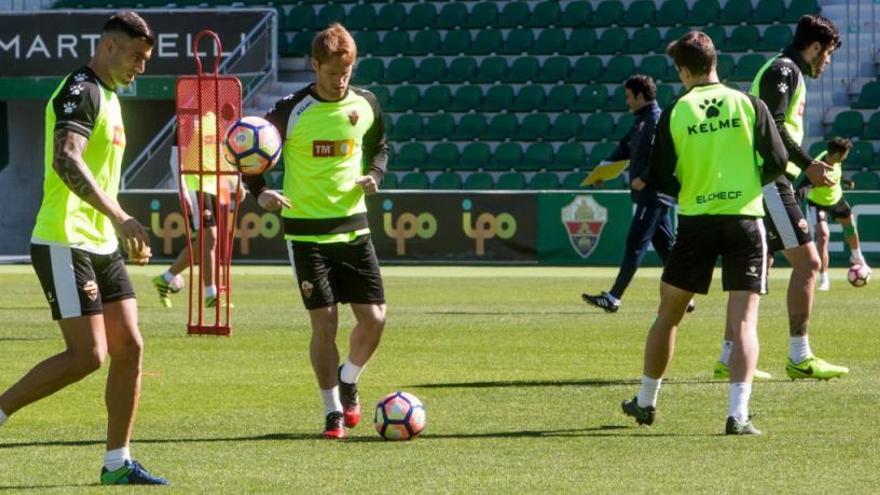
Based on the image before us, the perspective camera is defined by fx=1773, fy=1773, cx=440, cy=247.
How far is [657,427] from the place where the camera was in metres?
9.59

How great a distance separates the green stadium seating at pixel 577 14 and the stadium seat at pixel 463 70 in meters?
2.01

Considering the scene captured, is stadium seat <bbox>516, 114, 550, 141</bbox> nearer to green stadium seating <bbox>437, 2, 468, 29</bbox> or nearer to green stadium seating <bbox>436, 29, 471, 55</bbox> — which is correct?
green stadium seating <bbox>436, 29, 471, 55</bbox>

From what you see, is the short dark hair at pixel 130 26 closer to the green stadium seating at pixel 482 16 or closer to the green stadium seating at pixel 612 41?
the green stadium seating at pixel 612 41

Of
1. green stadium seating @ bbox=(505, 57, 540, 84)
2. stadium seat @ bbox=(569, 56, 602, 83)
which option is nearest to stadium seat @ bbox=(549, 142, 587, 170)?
stadium seat @ bbox=(569, 56, 602, 83)

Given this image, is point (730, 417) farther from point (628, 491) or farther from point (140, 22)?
point (140, 22)

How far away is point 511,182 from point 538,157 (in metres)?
0.89

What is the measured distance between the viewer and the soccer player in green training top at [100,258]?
745cm

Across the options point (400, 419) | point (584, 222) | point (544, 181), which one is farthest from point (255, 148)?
point (544, 181)

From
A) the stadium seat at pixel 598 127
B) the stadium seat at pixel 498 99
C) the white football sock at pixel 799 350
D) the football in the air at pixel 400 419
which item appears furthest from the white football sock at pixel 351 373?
the stadium seat at pixel 498 99

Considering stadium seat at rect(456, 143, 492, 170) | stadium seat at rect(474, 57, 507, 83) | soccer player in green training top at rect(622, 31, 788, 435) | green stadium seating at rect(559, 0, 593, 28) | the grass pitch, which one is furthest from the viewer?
green stadium seating at rect(559, 0, 593, 28)

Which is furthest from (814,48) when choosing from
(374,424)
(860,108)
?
(860,108)

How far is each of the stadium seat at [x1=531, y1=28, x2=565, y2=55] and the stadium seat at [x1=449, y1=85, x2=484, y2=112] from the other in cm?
152

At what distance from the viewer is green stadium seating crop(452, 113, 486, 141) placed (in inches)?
1373

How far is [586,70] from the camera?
34.9 metres
